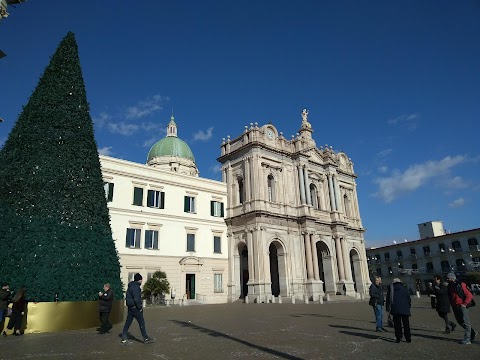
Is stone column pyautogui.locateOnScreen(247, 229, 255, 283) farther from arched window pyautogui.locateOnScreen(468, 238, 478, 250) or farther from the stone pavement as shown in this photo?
arched window pyautogui.locateOnScreen(468, 238, 478, 250)

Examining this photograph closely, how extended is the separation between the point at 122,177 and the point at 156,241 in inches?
257

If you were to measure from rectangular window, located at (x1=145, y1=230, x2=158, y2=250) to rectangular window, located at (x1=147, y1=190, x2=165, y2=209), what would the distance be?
2.44 metres

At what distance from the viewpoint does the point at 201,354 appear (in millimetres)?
7828

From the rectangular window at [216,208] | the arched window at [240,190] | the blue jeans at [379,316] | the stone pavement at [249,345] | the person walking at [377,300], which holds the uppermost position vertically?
the arched window at [240,190]

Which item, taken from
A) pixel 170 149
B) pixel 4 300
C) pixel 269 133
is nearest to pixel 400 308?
pixel 4 300

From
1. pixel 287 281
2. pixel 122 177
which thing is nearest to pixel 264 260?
pixel 287 281

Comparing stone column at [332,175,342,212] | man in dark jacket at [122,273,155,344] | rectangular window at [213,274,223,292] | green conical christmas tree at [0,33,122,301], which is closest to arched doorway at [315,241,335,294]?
stone column at [332,175,342,212]

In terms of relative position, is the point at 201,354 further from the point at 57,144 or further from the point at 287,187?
the point at 287,187

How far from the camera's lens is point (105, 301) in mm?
11867

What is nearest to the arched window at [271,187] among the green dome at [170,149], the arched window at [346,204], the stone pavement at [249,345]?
the arched window at [346,204]

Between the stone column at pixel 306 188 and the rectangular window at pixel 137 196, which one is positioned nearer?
the rectangular window at pixel 137 196

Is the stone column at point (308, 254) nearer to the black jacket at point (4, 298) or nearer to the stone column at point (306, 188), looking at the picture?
the stone column at point (306, 188)

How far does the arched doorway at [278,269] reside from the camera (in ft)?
116

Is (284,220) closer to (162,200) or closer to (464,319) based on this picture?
(162,200)
